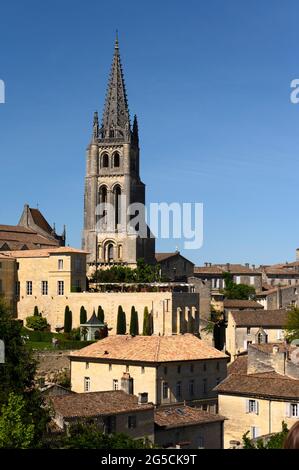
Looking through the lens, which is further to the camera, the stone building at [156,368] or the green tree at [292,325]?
the green tree at [292,325]

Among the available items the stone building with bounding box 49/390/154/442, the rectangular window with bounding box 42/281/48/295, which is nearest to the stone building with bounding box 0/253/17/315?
the rectangular window with bounding box 42/281/48/295

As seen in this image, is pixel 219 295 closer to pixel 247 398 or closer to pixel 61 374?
pixel 61 374

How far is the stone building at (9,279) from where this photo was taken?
189 ft

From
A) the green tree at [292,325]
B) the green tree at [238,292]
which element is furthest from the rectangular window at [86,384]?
the green tree at [238,292]

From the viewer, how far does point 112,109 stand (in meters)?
88.9

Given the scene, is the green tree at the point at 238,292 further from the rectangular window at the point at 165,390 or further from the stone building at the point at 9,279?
the rectangular window at the point at 165,390

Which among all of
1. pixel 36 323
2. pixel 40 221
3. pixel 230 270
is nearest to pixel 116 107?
pixel 40 221

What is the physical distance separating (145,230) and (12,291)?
1120 inches

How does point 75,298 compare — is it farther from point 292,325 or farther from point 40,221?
point 40,221

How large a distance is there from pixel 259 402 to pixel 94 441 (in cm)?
1172

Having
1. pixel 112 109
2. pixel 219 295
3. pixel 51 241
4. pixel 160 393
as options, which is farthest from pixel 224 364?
pixel 112 109

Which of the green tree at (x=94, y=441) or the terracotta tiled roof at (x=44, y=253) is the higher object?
the terracotta tiled roof at (x=44, y=253)

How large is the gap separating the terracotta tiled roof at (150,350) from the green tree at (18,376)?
8.44 m

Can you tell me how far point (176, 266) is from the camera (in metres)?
87.7
